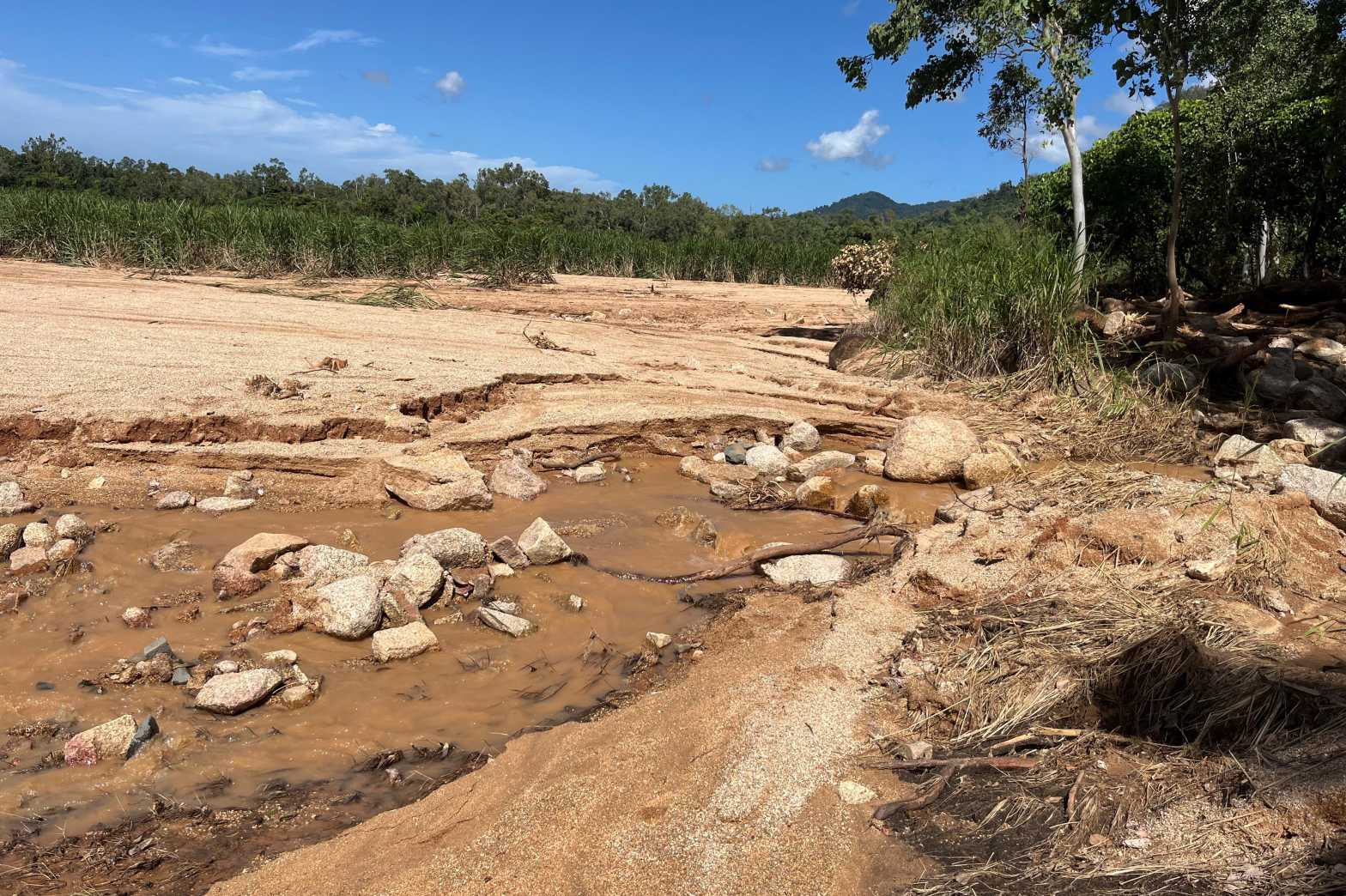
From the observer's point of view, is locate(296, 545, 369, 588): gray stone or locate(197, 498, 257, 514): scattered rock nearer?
locate(296, 545, 369, 588): gray stone

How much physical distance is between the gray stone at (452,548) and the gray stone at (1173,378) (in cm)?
477

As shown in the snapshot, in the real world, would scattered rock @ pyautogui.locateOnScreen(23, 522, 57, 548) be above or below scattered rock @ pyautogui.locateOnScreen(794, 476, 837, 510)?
above

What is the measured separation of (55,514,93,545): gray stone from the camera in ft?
12.1

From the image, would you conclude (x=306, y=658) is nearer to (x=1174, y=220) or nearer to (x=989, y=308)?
(x=989, y=308)

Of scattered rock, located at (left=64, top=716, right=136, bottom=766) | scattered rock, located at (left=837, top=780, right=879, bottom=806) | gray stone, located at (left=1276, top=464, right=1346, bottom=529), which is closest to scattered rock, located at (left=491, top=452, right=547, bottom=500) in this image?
scattered rock, located at (left=64, top=716, right=136, bottom=766)

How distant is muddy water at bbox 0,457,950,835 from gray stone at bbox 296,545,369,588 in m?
0.17

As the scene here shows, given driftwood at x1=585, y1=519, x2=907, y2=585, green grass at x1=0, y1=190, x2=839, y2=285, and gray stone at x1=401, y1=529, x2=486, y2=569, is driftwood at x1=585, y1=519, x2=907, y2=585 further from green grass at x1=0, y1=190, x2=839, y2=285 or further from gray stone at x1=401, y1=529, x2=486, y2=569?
green grass at x1=0, y1=190, x2=839, y2=285

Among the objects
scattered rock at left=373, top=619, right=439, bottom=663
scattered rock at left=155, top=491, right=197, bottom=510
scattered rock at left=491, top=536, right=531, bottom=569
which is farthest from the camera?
scattered rock at left=155, top=491, right=197, bottom=510

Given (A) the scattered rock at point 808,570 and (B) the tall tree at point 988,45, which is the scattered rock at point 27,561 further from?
(B) the tall tree at point 988,45

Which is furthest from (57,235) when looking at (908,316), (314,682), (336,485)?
(314,682)

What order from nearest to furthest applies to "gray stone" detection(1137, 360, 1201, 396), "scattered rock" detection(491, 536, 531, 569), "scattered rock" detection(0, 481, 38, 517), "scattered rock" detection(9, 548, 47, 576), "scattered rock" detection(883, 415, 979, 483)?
"scattered rock" detection(9, 548, 47, 576), "scattered rock" detection(491, 536, 531, 569), "scattered rock" detection(0, 481, 38, 517), "scattered rock" detection(883, 415, 979, 483), "gray stone" detection(1137, 360, 1201, 396)

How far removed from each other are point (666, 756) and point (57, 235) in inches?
598

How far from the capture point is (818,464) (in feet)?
17.9

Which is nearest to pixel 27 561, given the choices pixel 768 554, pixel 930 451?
pixel 768 554
